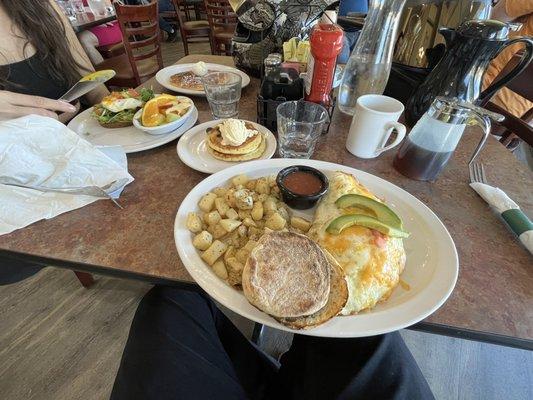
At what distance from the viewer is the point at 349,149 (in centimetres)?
108

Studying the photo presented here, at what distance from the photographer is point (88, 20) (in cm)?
289

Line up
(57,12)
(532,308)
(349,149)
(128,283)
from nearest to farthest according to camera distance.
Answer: (532,308) < (349,149) < (57,12) < (128,283)

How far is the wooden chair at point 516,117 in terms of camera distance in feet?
4.01

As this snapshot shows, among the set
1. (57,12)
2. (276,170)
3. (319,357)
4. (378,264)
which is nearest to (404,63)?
(276,170)

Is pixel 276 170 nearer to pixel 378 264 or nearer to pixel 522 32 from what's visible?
pixel 378 264

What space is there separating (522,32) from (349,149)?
6.50 ft

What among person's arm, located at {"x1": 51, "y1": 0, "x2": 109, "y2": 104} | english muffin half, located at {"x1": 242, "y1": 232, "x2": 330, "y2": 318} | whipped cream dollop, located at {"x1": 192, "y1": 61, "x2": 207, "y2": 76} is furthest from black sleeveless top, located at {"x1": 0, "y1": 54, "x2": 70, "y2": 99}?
english muffin half, located at {"x1": 242, "y1": 232, "x2": 330, "y2": 318}

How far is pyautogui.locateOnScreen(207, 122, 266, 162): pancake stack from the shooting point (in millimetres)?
981

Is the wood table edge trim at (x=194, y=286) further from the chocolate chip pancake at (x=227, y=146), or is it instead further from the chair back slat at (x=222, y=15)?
the chair back slat at (x=222, y=15)

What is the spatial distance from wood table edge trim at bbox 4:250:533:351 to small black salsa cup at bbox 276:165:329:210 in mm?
360

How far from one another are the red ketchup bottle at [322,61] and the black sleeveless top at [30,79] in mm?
1469

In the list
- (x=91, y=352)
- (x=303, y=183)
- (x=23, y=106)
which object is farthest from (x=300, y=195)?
(x=91, y=352)

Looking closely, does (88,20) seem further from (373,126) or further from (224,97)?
A: (373,126)

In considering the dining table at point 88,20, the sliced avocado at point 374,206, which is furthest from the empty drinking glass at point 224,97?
the dining table at point 88,20
